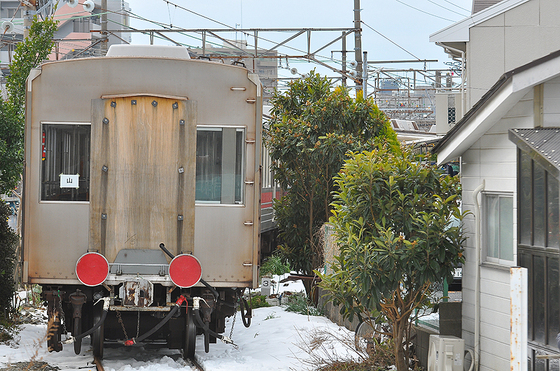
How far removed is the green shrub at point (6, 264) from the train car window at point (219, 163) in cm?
350

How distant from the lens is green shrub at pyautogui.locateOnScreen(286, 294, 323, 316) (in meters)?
11.6

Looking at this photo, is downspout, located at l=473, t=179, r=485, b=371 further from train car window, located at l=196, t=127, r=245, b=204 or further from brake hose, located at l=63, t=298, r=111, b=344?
brake hose, located at l=63, t=298, r=111, b=344

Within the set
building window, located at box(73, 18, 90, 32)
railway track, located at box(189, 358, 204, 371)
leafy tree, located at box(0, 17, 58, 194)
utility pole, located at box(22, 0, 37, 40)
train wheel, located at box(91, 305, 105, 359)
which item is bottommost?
railway track, located at box(189, 358, 204, 371)

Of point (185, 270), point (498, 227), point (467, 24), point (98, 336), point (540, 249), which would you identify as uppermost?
point (467, 24)

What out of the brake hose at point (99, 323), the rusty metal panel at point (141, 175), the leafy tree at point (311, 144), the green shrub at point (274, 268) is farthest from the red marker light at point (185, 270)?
the green shrub at point (274, 268)

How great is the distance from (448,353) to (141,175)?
4031 mm

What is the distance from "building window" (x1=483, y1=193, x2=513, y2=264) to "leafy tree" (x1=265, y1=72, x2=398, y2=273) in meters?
5.22

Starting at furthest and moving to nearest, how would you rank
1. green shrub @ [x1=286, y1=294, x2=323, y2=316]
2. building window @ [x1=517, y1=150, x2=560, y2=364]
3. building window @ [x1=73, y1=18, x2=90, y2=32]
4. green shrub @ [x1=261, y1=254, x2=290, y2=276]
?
building window @ [x1=73, y1=18, x2=90, y2=32] → green shrub @ [x1=261, y1=254, x2=290, y2=276] → green shrub @ [x1=286, y1=294, x2=323, y2=316] → building window @ [x1=517, y1=150, x2=560, y2=364]

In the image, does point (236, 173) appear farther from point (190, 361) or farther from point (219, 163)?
point (190, 361)

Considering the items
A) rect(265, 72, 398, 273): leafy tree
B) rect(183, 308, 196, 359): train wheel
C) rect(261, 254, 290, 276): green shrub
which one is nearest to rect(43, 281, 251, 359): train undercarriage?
rect(183, 308, 196, 359): train wheel

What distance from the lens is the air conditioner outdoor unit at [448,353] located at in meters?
6.82

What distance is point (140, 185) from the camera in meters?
8.02

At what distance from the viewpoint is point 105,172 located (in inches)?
315

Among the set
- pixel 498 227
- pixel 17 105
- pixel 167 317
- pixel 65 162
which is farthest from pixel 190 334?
pixel 17 105
